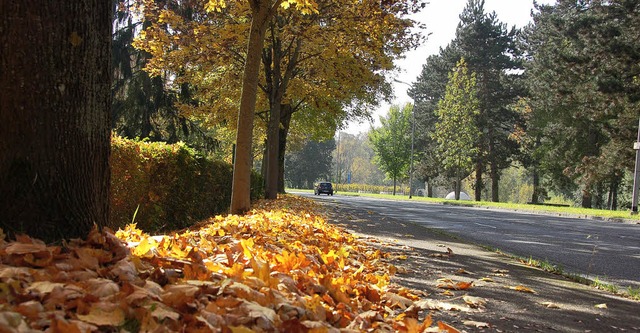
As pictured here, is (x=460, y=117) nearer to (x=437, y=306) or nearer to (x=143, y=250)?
(x=437, y=306)

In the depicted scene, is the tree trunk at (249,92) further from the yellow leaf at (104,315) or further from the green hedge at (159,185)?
the yellow leaf at (104,315)

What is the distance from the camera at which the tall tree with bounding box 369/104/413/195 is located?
66.7 metres

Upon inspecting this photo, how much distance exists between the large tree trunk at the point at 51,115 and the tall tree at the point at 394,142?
63.7 meters

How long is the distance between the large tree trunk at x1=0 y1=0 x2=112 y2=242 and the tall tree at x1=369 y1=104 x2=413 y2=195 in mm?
63727

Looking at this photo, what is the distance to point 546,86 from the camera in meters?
42.2

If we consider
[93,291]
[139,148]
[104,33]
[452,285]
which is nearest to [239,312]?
[93,291]

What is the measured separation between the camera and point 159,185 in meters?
10.0

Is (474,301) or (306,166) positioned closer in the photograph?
(474,301)

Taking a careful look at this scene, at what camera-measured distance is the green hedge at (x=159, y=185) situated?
862 centimetres

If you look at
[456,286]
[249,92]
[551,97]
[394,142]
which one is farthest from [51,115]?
[394,142]

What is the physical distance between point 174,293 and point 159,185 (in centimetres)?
796

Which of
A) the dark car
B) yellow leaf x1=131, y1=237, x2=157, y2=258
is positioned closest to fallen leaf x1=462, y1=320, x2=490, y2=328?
yellow leaf x1=131, y1=237, x2=157, y2=258

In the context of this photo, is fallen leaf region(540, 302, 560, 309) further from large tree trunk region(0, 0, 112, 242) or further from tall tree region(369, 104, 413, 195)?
tall tree region(369, 104, 413, 195)

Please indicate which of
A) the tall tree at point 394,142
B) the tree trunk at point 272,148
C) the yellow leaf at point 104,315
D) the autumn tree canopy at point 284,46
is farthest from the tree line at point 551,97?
the yellow leaf at point 104,315
